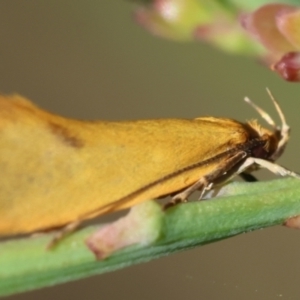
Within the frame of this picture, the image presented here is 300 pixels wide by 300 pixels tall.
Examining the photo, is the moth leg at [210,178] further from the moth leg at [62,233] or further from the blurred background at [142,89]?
the blurred background at [142,89]

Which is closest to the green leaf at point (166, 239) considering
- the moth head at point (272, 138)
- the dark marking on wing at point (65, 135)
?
the dark marking on wing at point (65, 135)

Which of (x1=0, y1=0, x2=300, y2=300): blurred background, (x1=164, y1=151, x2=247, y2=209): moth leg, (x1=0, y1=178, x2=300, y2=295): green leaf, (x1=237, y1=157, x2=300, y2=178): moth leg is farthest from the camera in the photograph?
(x1=0, y1=0, x2=300, y2=300): blurred background

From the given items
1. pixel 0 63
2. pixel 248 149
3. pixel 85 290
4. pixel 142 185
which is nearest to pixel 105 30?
pixel 0 63

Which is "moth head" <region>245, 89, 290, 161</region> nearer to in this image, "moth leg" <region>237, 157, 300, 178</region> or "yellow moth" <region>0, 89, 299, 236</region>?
"moth leg" <region>237, 157, 300, 178</region>

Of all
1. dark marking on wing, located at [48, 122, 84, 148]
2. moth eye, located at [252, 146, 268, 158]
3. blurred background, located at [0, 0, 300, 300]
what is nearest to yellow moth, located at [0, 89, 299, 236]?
dark marking on wing, located at [48, 122, 84, 148]

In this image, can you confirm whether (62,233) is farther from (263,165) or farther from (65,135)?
(263,165)
